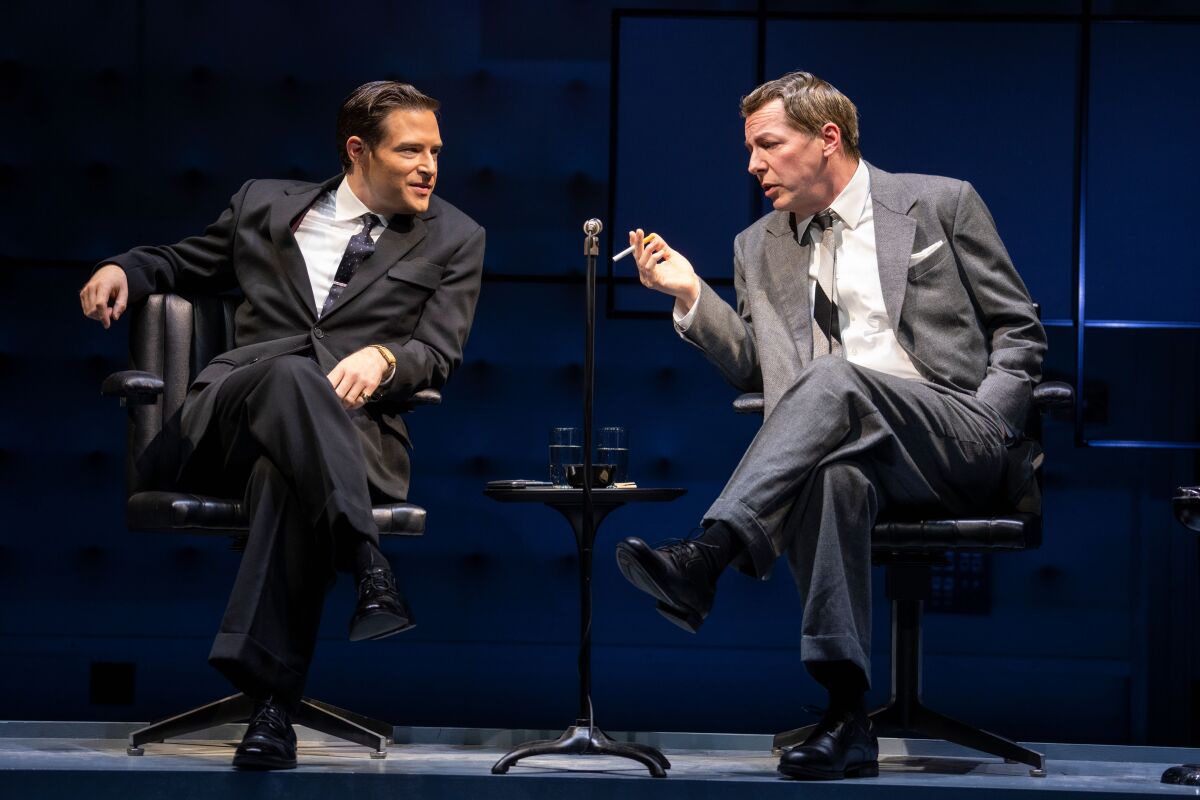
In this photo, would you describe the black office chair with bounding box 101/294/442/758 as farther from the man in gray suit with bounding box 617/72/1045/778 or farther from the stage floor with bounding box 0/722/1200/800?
the man in gray suit with bounding box 617/72/1045/778

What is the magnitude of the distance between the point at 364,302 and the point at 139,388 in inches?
21.9

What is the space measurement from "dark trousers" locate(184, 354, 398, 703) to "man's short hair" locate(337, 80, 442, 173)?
0.80 metres

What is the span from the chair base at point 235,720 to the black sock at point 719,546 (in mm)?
951

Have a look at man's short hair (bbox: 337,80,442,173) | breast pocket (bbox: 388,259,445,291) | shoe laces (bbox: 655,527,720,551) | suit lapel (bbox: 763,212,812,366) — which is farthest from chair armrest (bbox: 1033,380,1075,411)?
man's short hair (bbox: 337,80,442,173)

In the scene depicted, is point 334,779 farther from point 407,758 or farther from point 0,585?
point 0,585

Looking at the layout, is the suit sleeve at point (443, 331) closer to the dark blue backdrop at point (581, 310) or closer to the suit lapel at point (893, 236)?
the dark blue backdrop at point (581, 310)

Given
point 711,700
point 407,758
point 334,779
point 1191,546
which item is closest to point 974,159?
point 1191,546

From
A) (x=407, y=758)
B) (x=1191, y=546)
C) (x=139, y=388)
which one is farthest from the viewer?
(x=1191, y=546)

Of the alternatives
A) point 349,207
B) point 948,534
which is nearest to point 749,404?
point 948,534

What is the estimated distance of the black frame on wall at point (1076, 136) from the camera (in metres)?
4.00

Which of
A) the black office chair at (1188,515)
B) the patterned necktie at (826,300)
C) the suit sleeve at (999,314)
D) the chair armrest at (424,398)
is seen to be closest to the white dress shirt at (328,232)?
the chair armrest at (424,398)

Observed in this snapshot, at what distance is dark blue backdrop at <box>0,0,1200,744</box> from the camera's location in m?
4.06

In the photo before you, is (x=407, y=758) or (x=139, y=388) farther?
(x=407, y=758)

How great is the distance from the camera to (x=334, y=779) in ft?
8.49
